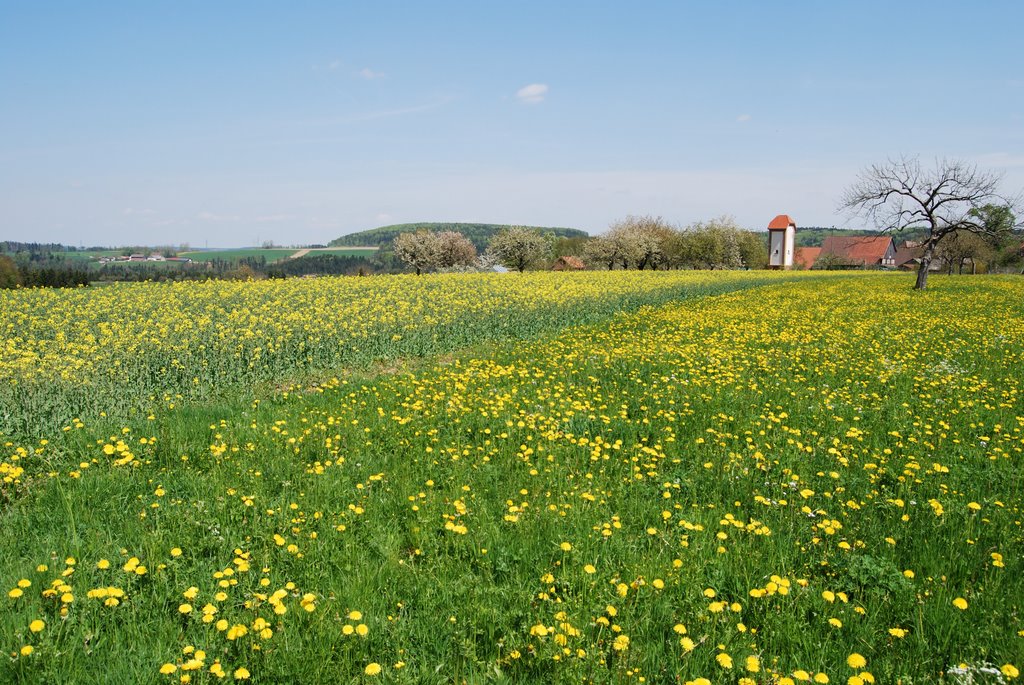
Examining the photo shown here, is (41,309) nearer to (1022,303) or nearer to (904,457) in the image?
(904,457)

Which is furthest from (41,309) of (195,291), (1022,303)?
(1022,303)

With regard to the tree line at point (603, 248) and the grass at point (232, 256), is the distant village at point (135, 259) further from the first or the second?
the tree line at point (603, 248)

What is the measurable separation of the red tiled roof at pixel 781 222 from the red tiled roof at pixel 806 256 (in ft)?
38.8

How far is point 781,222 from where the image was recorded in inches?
5266

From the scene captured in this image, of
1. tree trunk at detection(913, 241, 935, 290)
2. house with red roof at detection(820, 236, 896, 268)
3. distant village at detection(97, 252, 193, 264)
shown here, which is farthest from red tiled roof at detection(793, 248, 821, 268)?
distant village at detection(97, 252, 193, 264)

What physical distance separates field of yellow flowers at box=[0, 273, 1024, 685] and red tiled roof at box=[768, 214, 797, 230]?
13482cm

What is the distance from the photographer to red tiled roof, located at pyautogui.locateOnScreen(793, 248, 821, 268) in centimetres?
14338

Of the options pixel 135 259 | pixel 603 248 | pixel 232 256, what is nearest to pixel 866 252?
pixel 603 248

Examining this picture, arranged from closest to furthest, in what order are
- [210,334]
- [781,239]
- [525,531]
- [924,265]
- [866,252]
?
[525,531] < [210,334] < [924,265] < [781,239] < [866,252]

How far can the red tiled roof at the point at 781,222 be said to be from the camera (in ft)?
436

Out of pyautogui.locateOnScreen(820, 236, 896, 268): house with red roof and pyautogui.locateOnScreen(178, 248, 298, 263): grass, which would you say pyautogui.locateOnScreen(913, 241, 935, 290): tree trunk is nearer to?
pyautogui.locateOnScreen(820, 236, 896, 268): house with red roof

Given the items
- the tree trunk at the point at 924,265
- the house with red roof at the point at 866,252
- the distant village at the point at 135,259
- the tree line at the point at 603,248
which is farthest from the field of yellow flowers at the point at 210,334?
the house with red roof at the point at 866,252

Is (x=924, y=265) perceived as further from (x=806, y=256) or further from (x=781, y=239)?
(x=806, y=256)

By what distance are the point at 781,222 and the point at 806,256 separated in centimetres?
2243
